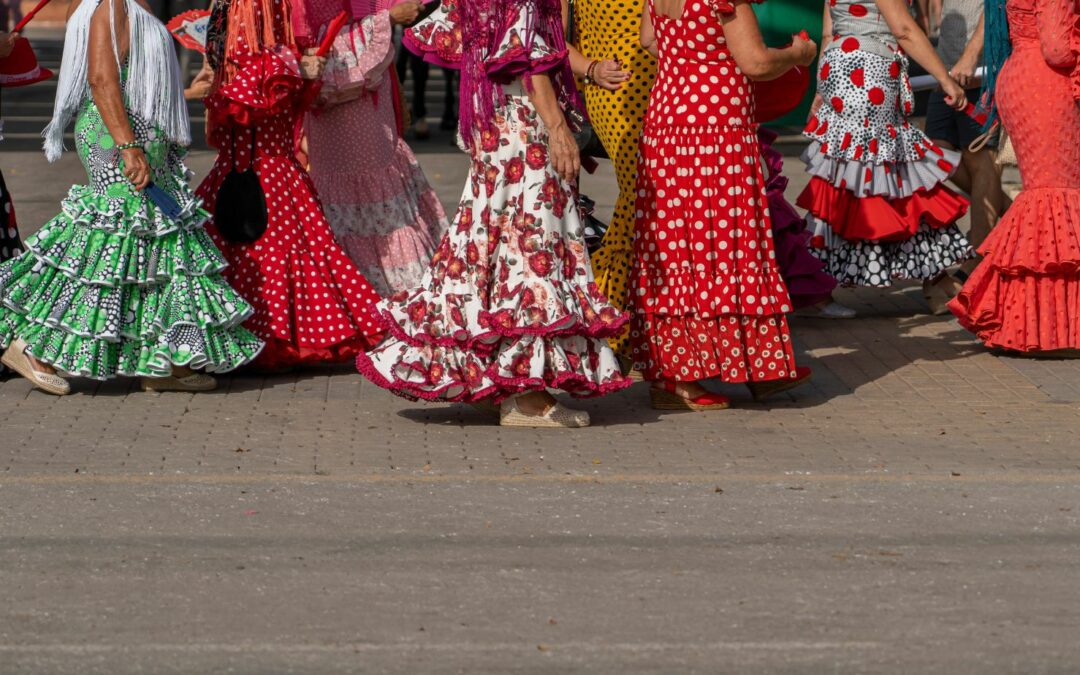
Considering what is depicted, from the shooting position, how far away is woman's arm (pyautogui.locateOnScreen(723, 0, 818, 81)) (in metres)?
6.68

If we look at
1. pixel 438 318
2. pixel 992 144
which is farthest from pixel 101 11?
pixel 992 144

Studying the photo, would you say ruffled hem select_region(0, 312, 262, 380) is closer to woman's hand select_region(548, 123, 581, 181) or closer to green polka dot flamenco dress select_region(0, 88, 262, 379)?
green polka dot flamenco dress select_region(0, 88, 262, 379)

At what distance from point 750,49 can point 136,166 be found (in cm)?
234

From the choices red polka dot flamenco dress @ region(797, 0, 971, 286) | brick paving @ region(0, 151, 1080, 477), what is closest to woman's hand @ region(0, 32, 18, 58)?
brick paving @ region(0, 151, 1080, 477)

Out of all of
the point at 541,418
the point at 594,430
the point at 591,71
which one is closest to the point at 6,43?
the point at 591,71

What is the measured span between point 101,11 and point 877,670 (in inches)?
163

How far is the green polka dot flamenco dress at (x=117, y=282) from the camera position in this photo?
7.36m

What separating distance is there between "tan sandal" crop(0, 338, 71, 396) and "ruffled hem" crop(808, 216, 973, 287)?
3.74 metres

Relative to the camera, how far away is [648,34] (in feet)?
23.6

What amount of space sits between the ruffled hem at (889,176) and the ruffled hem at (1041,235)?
0.95 m

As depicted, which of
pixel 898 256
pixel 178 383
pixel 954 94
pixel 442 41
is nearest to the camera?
pixel 442 41

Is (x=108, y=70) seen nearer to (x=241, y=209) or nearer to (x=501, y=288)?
(x=241, y=209)

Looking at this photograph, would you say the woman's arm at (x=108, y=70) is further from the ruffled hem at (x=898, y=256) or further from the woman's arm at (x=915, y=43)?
the ruffled hem at (x=898, y=256)

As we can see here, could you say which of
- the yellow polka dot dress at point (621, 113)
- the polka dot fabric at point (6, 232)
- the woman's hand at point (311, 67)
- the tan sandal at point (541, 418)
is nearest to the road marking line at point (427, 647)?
the tan sandal at point (541, 418)
